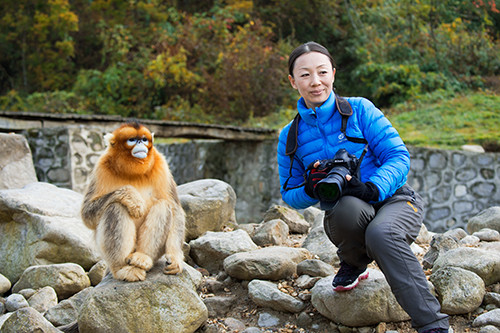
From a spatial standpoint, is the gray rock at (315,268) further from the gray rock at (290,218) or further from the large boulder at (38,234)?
the large boulder at (38,234)

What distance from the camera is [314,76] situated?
290 cm

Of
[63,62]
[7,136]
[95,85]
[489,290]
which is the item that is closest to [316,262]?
[489,290]

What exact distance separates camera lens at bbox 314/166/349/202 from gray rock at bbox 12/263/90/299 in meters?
2.47

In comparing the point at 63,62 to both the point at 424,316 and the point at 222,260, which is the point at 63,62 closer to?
the point at 222,260

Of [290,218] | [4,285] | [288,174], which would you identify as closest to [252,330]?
[288,174]

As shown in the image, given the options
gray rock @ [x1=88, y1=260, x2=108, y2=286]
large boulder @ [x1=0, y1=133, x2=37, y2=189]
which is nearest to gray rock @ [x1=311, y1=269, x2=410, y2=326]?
gray rock @ [x1=88, y1=260, x2=108, y2=286]

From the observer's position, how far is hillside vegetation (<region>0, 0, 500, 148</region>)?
13.4m

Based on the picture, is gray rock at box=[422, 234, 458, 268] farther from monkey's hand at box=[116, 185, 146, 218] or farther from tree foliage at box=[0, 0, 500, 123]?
tree foliage at box=[0, 0, 500, 123]

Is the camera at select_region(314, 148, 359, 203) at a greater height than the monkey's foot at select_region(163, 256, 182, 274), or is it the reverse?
the camera at select_region(314, 148, 359, 203)

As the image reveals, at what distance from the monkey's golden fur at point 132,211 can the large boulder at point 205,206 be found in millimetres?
1430

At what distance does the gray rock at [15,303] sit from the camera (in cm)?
394

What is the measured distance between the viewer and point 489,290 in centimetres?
341

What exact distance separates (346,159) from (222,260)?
1.93 m

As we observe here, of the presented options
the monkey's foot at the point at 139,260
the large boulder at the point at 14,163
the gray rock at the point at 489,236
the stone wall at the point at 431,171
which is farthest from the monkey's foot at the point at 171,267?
the stone wall at the point at 431,171
